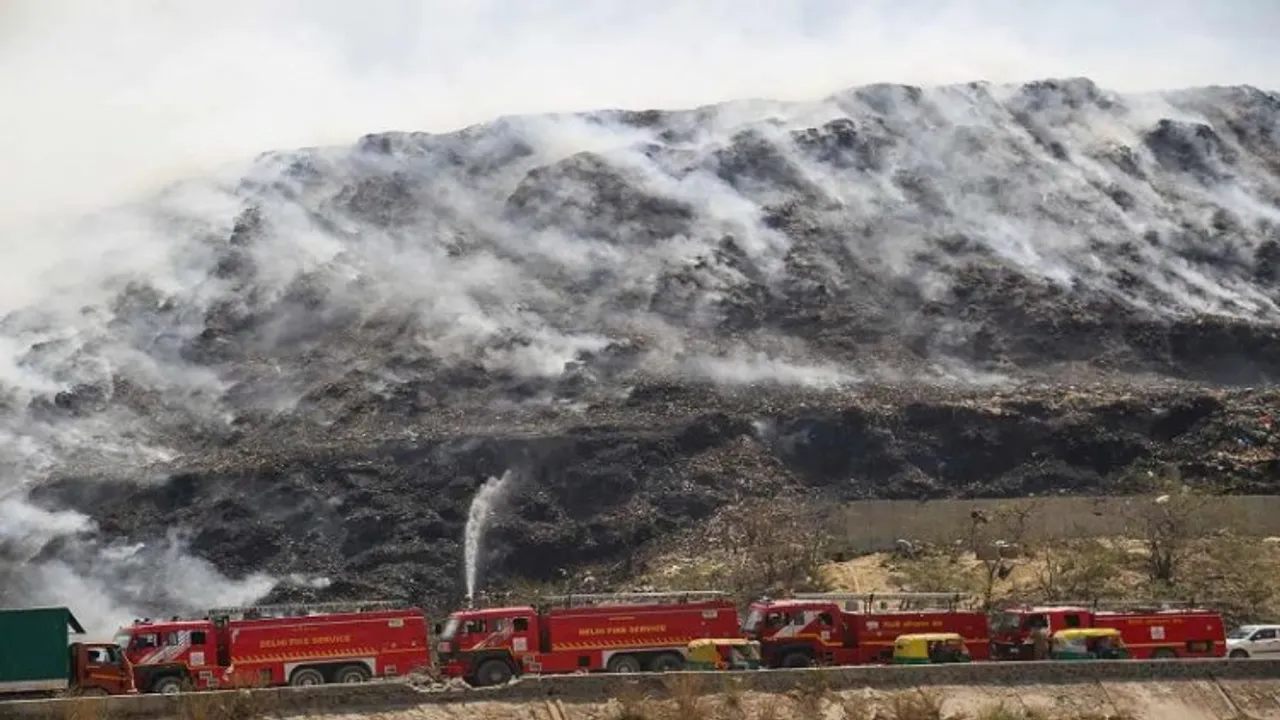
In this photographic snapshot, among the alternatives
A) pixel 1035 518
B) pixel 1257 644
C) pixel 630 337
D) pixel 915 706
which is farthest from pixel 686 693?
pixel 630 337

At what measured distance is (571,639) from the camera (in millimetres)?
38750

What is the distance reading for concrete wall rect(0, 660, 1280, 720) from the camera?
3036cm

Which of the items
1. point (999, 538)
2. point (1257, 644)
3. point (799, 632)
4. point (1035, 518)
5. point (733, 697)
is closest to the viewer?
point (733, 697)

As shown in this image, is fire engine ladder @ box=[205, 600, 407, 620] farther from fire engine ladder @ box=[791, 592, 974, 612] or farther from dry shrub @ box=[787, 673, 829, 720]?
dry shrub @ box=[787, 673, 829, 720]

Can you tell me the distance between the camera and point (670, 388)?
262 ft

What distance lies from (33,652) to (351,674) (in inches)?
284

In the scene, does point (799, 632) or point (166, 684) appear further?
point (799, 632)

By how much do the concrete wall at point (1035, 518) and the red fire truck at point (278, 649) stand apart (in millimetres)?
28094

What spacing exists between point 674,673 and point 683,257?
212ft

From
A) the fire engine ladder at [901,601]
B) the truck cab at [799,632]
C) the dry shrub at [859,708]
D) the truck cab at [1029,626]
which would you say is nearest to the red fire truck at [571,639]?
the truck cab at [799,632]

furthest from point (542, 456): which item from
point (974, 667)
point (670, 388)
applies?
point (974, 667)

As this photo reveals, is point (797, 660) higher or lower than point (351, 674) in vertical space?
lower

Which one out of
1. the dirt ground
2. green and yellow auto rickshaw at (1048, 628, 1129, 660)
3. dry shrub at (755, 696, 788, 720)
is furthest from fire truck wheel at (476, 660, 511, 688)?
green and yellow auto rickshaw at (1048, 628, 1129, 660)

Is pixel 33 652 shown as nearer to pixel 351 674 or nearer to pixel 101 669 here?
pixel 101 669
